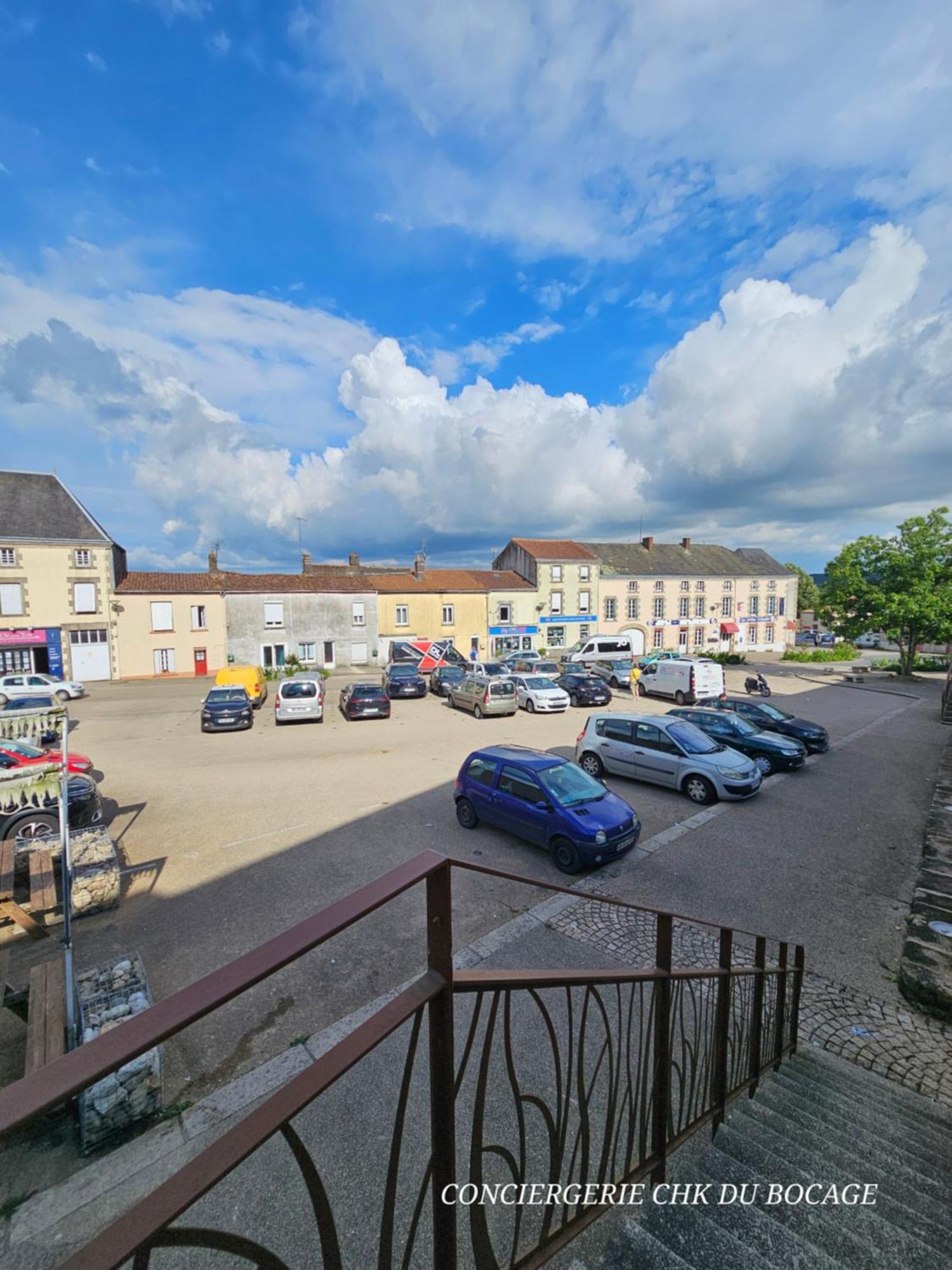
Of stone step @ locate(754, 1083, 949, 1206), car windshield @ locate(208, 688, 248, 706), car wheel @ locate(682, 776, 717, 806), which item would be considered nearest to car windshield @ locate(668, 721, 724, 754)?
car wheel @ locate(682, 776, 717, 806)

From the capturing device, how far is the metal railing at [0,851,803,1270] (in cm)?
92

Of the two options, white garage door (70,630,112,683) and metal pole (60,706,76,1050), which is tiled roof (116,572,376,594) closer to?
white garage door (70,630,112,683)

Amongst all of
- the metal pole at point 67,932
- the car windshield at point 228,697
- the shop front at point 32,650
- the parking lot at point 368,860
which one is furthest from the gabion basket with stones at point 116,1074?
the shop front at point 32,650

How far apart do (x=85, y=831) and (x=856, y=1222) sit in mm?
8534

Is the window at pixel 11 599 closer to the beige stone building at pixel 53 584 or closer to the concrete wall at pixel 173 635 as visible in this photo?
the beige stone building at pixel 53 584

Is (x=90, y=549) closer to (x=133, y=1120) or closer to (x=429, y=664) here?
(x=429, y=664)

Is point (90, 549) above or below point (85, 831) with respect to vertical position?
above

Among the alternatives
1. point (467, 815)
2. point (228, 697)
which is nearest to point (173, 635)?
point (228, 697)

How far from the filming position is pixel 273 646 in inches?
1318

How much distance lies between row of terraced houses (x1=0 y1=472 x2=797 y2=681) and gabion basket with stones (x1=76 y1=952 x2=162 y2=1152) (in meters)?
29.1

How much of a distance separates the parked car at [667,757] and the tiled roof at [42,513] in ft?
91.7

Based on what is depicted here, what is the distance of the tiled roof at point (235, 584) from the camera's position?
1235 inches

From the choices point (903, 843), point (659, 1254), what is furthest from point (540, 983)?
point (903, 843)

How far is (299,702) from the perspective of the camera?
62.5 feet
